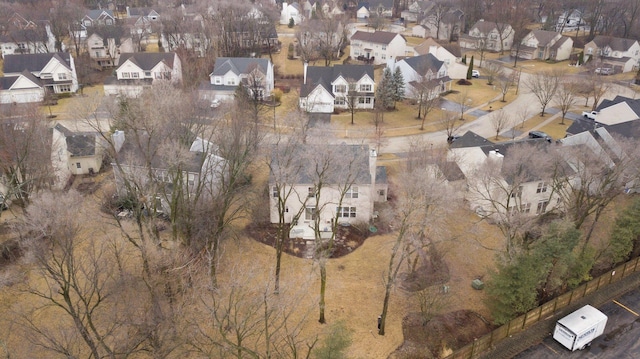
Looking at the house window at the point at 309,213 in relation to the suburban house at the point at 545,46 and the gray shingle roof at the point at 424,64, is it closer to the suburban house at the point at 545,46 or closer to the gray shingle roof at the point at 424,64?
the gray shingle roof at the point at 424,64

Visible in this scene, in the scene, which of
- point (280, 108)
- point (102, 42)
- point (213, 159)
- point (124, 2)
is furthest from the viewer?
point (124, 2)

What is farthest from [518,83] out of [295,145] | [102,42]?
[102,42]

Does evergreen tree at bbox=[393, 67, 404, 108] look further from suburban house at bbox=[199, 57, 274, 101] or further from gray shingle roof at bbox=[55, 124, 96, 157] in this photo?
gray shingle roof at bbox=[55, 124, 96, 157]

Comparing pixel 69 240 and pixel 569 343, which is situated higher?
pixel 69 240

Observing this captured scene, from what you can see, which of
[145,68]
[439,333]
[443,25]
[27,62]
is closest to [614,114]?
[439,333]

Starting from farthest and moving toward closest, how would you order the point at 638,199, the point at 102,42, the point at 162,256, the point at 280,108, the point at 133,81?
the point at 102,42 → the point at 133,81 → the point at 280,108 → the point at 638,199 → the point at 162,256

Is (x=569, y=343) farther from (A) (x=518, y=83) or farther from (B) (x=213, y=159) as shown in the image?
(A) (x=518, y=83)

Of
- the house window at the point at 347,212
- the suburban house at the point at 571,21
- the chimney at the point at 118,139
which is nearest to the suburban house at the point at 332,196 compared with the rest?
the house window at the point at 347,212
